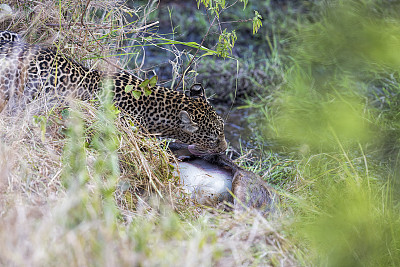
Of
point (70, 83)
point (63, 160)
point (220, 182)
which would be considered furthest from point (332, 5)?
point (70, 83)

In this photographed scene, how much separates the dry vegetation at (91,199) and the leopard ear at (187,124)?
1.06m

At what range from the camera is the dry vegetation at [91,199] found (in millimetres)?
2131

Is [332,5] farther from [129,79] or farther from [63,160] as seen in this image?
[129,79]

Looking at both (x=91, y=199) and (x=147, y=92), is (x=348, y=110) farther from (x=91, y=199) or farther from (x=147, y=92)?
(x=147, y=92)

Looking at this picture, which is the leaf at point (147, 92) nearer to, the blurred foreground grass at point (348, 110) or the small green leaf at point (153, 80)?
the small green leaf at point (153, 80)

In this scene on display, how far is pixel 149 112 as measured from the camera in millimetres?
5773

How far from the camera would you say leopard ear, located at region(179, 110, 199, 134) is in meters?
5.67

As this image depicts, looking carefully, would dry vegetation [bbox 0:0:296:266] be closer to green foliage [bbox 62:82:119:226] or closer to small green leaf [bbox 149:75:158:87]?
green foliage [bbox 62:82:119:226]

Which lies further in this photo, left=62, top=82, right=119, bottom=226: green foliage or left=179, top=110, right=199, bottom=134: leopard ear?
left=179, top=110, right=199, bottom=134: leopard ear

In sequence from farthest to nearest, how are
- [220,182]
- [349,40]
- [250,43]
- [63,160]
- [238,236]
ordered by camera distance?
1. [250,43]
2. [220,182]
3. [63,160]
4. [238,236]
5. [349,40]

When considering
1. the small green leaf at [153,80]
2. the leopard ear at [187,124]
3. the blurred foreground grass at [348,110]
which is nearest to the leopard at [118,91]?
the leopard ear at [187,124]

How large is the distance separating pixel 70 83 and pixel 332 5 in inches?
164

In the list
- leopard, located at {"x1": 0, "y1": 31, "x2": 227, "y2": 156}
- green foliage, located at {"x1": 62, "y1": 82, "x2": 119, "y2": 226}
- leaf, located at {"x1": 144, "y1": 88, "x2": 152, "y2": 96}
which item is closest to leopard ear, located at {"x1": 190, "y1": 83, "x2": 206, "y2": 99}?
leopard, located at {"x1": 0, "y1": 31, "x2": 227, "y2": 156}

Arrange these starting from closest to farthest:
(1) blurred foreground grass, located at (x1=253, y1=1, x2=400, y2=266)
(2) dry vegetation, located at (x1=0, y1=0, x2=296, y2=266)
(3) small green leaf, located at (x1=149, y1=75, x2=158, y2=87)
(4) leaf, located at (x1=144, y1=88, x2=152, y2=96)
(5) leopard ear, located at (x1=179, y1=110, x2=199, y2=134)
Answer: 1. (1) blurred foreground grass, located at (x1=253, y1=1, x2=400, y2=266)
2. (2) dry vegetation, located at (x1=0, y1=0, x2=296, y2=266)
3. (3) small green leaf, located at (x1=149, y1=75, x2=158, y2=87)
4. (4) leaf, located at (x1=144, y1=88, x2=152, y2=96)
5. (5) leopard ear, located at (x1=179, y1=110, x2=199, y2=134)
